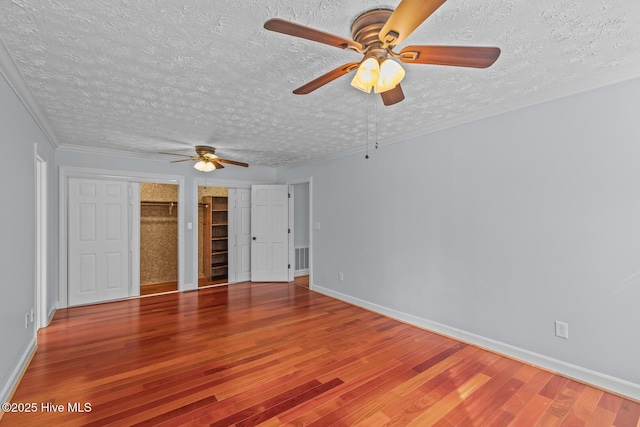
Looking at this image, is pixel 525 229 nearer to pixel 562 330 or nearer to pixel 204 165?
pixel 562 330

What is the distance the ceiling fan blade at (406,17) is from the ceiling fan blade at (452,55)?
118mm

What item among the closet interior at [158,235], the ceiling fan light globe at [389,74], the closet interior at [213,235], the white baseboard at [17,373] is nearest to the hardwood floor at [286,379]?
the white baseboard at [17,373]

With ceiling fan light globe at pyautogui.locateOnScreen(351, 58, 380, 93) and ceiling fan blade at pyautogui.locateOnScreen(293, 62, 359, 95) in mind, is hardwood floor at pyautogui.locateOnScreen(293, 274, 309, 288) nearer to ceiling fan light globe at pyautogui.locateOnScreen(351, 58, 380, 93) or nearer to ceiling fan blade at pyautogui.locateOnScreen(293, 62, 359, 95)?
ceiling fan blade at pyautogui.locateOnScreen(293, 62, 359, 95)

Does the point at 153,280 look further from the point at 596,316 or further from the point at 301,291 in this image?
the point at 596,316

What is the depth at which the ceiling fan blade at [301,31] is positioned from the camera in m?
1.17

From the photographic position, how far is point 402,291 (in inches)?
150

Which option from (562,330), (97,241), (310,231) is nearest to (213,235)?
(97,241)

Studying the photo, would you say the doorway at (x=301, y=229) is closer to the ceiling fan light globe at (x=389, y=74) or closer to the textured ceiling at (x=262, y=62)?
the textured ceiling at (x=262, y=62)

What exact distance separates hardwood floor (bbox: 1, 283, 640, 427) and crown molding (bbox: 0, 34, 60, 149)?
2301mm

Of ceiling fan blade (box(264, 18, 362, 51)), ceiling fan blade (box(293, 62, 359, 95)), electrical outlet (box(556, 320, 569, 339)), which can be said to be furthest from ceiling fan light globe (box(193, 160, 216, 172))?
electrical outlet (box(556, 320, 569, 339))

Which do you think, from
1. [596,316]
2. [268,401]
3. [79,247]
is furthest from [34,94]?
[596,316]

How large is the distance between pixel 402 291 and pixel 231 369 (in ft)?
7.29

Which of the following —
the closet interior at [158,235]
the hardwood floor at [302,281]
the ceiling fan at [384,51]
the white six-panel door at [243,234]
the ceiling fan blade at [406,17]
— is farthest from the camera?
the white six-panel door at [243,234]

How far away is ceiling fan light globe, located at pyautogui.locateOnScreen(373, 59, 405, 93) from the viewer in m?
1.50
